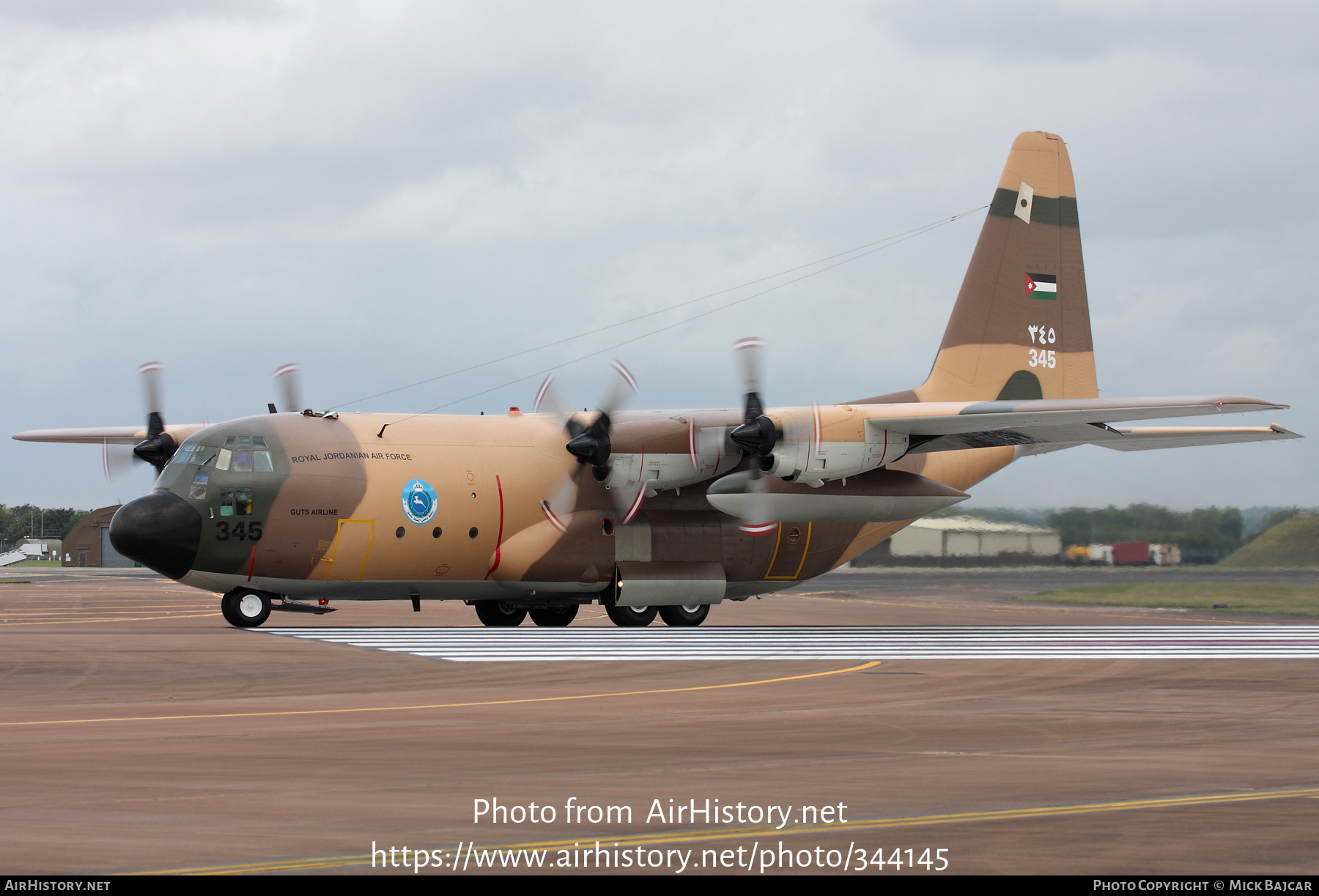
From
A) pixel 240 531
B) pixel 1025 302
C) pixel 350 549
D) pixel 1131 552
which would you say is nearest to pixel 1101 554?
pixel 1131 552

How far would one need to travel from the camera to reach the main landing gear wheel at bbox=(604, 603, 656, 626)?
86.9 feet

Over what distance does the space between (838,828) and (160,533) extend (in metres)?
17.6

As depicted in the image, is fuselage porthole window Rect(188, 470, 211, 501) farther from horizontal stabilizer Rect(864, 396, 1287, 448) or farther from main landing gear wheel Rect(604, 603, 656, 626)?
horizontal stabilizer Rect(864, 396, 1287, 448)

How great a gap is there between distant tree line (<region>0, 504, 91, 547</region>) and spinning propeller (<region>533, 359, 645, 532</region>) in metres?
134

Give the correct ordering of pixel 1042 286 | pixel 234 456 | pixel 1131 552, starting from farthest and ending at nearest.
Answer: pixel 1131 552, pixel 1042 286, pixel 234 456

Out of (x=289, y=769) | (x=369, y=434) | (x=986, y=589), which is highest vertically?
(x=369, y=434)

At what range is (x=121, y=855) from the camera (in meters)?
5.85

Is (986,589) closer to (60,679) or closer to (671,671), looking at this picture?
(671,671)

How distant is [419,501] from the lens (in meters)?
23.6

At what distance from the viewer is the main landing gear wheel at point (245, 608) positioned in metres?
22.9

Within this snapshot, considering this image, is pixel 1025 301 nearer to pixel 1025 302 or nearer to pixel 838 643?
pixel 1025 302

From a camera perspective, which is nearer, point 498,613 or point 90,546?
point 498,613
